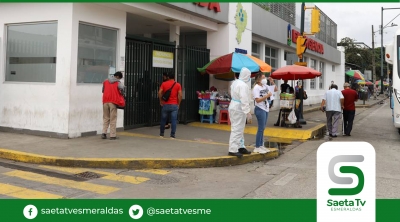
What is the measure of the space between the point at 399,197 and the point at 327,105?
6733 millimetres

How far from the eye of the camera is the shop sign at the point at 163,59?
11.9 metres

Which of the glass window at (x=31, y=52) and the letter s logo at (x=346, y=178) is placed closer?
the letter s logo at (x=346, y=178)

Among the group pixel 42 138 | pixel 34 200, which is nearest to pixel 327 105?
pixel 42 138

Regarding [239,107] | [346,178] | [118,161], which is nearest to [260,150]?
[239,107]

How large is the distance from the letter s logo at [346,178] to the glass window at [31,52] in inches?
281

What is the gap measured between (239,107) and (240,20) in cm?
806

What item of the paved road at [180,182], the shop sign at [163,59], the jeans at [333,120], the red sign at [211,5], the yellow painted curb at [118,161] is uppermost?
the red sign at [211,5]

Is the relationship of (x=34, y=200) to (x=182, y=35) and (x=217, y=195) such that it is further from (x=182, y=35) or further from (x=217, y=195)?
(x=182, y=35)

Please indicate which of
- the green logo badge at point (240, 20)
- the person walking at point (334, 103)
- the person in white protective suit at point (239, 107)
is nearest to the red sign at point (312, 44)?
the green logo badge at point (240, 20)

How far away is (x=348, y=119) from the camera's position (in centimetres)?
1235

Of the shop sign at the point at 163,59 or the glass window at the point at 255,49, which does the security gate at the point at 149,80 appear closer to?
the shop sign at the point at 163,59

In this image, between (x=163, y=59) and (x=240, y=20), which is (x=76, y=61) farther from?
(x=240, y=20)

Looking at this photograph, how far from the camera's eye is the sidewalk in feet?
23.6

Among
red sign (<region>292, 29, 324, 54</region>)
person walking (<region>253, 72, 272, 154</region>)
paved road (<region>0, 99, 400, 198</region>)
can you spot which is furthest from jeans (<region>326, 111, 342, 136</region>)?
red sign (<region>292, 29, 324, 54</region>)
